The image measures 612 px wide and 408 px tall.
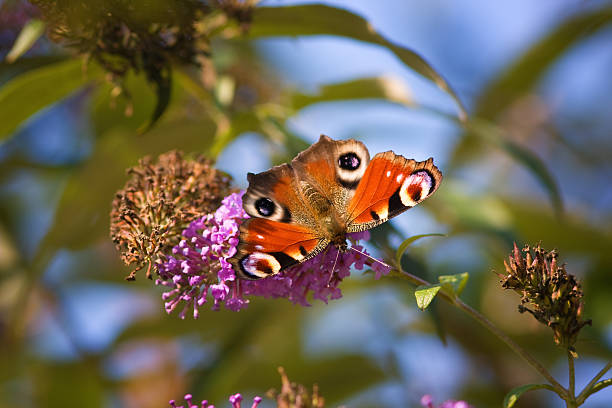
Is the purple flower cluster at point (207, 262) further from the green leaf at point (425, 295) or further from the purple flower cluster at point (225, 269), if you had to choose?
the green leaf at point (425, 295)

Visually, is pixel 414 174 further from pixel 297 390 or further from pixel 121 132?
pixel 121 132

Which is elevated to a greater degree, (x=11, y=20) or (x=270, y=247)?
(x=270, y=247)

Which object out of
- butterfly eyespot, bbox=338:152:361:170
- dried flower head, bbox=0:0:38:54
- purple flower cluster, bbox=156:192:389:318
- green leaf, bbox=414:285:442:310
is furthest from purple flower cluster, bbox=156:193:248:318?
dried flower head, bbox=0:0:38:54

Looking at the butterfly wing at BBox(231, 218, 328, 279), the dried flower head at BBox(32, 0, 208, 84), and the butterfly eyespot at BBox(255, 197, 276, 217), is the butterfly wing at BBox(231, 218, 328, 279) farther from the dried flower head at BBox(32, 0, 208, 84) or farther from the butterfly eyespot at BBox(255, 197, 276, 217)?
the dried flower head at BBox(32, 0, 208, 84)

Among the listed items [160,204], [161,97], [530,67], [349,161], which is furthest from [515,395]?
[530,67]

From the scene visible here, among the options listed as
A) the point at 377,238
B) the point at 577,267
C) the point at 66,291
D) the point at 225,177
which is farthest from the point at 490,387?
the point at 66,291

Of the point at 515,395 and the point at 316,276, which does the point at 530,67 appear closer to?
the point at 316,276
